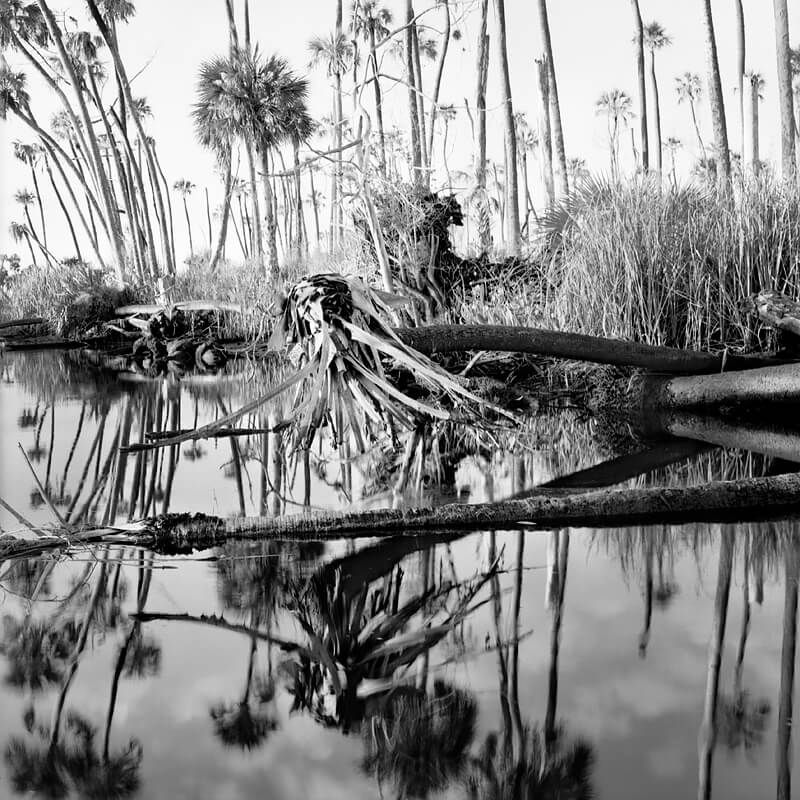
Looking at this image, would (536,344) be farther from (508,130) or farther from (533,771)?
(508,130)

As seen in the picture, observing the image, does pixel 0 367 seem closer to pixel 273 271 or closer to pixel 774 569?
pixel 273 271

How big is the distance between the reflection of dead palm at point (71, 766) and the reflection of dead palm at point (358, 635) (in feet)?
1.20

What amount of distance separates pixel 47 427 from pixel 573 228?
225 inches

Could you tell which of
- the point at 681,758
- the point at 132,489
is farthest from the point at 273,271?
the point at 681,758

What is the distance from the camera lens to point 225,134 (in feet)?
95.2

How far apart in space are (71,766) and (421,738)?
25.9 inches

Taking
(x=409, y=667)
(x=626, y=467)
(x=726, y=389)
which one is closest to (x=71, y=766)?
(x=409, y=667)

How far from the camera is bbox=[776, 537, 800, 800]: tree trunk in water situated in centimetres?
149

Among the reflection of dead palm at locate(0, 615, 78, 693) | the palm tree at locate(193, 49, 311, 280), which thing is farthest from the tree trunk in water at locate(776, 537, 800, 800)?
the palm tree at locate(193, 49, 311, 280)

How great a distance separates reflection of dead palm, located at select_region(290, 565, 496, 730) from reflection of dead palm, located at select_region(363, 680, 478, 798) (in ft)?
0.22

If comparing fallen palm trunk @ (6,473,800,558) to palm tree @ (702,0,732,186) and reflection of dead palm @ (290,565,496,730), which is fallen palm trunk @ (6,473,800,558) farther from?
palm tree @ (702,0,732,186)

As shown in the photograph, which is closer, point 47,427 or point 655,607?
point 655,607

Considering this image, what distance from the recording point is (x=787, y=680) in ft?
6.01

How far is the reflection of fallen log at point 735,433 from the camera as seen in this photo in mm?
4832
